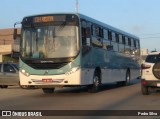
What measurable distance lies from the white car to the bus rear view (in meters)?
2.77

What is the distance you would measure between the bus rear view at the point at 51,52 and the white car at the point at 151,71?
2774 mm

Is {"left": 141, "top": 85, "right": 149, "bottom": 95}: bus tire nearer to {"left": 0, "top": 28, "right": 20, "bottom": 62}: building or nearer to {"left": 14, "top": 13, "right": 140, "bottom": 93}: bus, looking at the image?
{"left": 14, "top": 13, "right": 140, "bottom": 93}: bus

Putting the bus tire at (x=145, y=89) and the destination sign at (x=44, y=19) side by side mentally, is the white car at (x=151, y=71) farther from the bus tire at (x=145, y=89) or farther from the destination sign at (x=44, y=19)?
the destination sign at (x=44, y=19)

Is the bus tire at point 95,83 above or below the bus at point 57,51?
below

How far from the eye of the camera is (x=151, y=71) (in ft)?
55.8

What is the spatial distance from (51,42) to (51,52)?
1.39ft

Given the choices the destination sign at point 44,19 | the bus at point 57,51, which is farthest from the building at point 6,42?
the destination sign at point 44,19

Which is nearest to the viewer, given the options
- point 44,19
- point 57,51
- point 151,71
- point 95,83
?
point 151,71

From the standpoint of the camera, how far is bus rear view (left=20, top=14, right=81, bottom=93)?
17.2 metres

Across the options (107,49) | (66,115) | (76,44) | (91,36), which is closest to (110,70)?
(107,49)

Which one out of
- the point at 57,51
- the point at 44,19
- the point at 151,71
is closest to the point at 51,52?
the point at 57,51

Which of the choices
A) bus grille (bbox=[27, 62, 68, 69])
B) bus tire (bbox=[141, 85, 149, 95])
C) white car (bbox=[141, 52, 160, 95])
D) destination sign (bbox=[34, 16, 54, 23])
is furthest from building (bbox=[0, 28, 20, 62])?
white car (bbox=[141, 52, 160, 95])

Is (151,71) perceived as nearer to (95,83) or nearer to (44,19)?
(95,83)

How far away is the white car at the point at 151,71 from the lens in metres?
16.9
